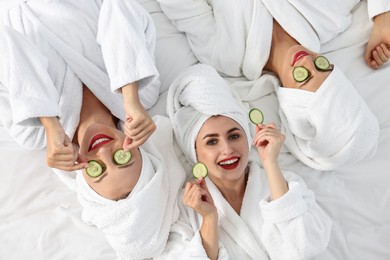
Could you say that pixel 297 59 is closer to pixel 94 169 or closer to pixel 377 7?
pixel 377 7

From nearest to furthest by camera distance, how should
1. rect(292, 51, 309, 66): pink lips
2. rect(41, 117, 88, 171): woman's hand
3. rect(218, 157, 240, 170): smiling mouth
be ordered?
rect(41, 117, 88, 171): woman's hand
rect(218, 157, 240, 170): smiling mouth
rect(292, 51, 309, 66): pink lips

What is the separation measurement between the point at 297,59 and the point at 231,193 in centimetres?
44

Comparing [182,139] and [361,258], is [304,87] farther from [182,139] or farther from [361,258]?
[361,258]

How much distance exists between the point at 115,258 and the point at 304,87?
28.0 inches

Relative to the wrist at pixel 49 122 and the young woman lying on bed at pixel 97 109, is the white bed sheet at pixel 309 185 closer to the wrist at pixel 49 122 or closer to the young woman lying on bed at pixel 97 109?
the young woman lying on bed at pixel 97 109

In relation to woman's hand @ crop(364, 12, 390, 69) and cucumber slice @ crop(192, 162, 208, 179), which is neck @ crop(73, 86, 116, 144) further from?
woman's hand @ crop(364, 12, 390, 69)

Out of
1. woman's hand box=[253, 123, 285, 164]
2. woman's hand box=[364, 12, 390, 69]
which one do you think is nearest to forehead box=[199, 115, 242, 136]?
woman's hand box=[253, 123, 285, 164]

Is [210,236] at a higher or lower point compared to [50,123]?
lower

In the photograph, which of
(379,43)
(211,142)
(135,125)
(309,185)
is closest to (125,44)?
(135,125)

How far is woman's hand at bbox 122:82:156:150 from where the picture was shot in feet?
4.02

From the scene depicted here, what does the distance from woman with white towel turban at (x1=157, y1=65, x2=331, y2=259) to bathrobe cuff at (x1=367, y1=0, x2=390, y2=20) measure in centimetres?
54

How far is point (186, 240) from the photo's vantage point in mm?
1318

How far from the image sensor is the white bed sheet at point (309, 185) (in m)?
1.38

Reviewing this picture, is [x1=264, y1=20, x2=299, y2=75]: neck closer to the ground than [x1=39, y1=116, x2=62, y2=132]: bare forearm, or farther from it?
farther from it
